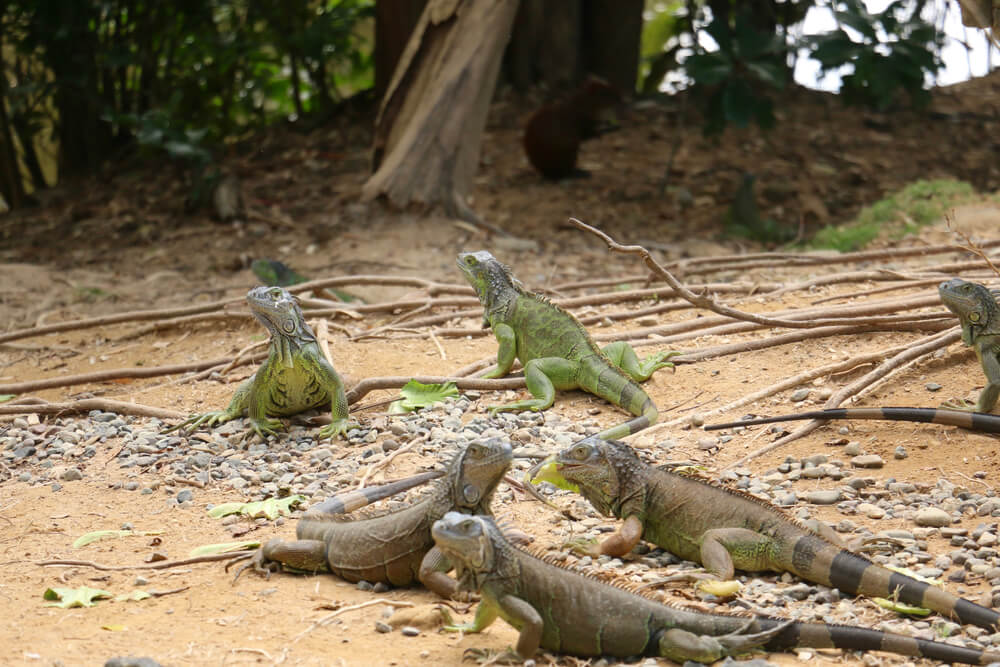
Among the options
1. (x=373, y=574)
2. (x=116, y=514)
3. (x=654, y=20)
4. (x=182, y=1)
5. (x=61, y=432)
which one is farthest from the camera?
(x=654, y=20)

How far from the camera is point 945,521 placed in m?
3.90

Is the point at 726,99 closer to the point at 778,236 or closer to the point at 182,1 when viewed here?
the point at 778,236

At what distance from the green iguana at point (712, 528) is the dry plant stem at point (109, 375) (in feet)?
11.6

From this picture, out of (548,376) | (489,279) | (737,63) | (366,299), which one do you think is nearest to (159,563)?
(548,376)

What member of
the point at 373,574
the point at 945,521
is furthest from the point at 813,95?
the point at 373,574

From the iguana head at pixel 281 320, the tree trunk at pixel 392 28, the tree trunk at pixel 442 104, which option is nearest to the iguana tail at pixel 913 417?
the iguana head at pixel 281 320

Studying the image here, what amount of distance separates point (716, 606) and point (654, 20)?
15198 millimetres

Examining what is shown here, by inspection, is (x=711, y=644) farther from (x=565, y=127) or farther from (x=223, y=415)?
(x=565, y=127)

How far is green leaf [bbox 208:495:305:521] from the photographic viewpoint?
4316 millimetres

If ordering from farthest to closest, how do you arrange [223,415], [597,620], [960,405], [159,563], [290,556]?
[223,415], [960,405], [159,563], [290,556], [597,620]

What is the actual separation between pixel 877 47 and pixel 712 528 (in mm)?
8592

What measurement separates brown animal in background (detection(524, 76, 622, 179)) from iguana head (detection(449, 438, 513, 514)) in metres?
8.61

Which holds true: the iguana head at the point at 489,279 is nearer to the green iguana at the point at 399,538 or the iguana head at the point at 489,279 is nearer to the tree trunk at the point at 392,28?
the green iguana at the point at 399,538

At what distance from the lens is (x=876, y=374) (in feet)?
17.1
